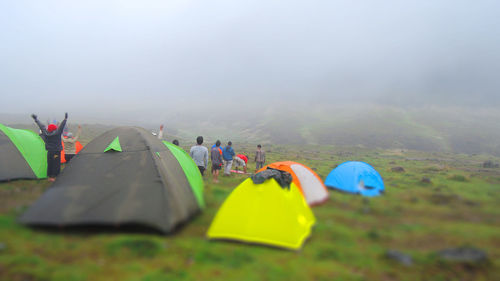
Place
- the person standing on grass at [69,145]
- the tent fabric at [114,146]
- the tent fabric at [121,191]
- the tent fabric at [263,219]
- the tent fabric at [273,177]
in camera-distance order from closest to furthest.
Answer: the tent fabric at [121,191] < the tent fabric at [263,219] < the tent fabric at [273,177] < the tent fabric at [114,146] < the person standing on grass at [69,145]

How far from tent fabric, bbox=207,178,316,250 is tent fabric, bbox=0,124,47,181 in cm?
1037

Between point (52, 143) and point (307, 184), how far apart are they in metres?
11.9

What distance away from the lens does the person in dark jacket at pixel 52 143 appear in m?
11.6

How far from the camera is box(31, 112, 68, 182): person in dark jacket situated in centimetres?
1158

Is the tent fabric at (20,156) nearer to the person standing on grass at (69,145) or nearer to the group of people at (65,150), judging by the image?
the group of people at (65,150)

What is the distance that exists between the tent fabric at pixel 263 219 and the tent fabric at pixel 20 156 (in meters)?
10.4

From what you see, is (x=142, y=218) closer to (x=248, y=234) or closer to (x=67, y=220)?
(x=67, y=220)

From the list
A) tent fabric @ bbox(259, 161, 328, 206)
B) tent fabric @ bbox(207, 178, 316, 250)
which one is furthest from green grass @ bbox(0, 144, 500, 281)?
tent fabric @ bbox(259, 161, 328, 206)

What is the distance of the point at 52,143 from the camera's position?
38.7 feet

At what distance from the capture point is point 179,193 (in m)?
8.41

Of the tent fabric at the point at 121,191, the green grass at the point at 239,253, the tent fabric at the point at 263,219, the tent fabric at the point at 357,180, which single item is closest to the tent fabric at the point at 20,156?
the green grass at the point at 239,253

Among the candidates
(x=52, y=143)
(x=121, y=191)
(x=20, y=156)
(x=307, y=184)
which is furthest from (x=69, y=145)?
(x=307, y=184)

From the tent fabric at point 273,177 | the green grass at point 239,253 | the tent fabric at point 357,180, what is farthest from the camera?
the tent fabric at point 357,180

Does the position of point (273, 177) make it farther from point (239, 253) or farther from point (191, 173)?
point (191, 173)
